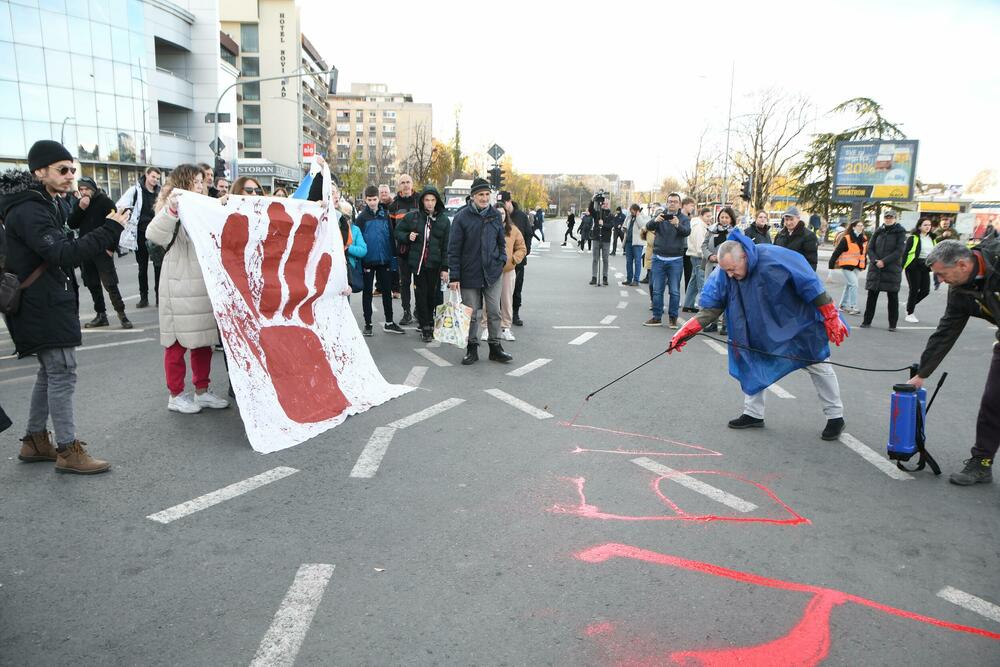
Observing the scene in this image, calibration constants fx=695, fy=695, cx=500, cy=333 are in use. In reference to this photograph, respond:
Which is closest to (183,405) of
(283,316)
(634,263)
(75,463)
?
(283,316)

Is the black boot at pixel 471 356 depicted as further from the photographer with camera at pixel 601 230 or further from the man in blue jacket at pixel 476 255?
the photographer with camera at pixel 601 230

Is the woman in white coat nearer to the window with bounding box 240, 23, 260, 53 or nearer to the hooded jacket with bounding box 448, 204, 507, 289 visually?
the hooded jacket with bounding box 448, 204, 507, 289

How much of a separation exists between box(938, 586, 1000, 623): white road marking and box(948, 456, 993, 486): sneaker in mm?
1616

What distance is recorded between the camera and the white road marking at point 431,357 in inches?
316

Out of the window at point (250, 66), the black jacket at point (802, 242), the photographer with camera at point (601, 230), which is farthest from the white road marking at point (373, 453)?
the window at point (250, 66)

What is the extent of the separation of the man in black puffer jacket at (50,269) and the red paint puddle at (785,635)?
3.30 meters

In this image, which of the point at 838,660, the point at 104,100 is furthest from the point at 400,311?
the point at 104,100

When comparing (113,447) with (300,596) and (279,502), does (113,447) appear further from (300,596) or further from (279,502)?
(300,596)

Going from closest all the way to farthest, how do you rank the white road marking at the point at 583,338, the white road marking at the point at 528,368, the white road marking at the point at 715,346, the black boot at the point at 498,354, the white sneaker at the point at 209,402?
the white sneaker at the point at 209,402 < the white road marking at the point at 528,368 < the black boot at the point at 498,354 < the white road marking at the point at 715,346 < the white road marking at the point at 583,338

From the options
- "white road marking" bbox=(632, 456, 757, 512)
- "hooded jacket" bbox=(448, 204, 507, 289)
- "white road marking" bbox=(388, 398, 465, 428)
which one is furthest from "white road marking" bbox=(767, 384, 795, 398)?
"hooded jacket" bbox=(448, 204, 507, 289)

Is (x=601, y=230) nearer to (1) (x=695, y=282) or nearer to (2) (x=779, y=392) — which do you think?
(1) (x=695, y=282)

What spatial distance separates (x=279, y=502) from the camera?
4109 mm

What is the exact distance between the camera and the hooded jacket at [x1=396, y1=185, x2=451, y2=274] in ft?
29.9

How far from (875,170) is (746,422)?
137 ft
